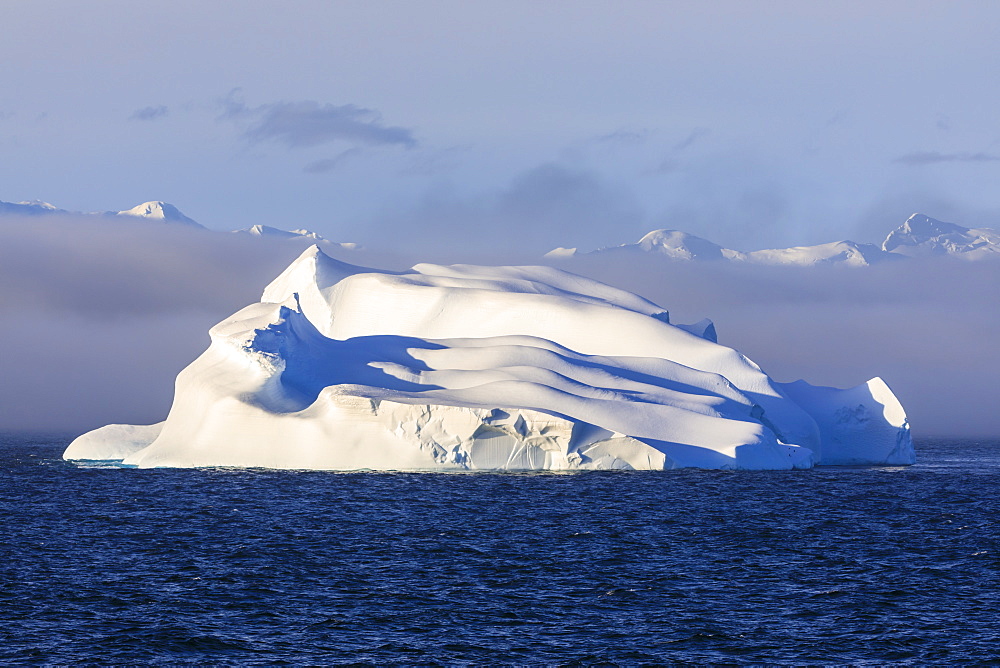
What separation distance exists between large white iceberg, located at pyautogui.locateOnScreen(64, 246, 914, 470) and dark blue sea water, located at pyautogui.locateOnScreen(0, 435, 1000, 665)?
177 inches

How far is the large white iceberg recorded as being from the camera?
149 ft

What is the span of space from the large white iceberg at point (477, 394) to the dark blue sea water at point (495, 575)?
4494 millimetres

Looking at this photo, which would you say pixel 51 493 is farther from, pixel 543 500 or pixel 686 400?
pixel 686 400

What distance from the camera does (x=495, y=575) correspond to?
23703 mm

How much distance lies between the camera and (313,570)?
24.2 metres

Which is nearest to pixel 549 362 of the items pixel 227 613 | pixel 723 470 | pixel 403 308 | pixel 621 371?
pixel 621 371

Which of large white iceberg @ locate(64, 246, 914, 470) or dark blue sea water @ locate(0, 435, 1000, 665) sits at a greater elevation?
large white iceberg @ locate(64, 246, 914, 470)

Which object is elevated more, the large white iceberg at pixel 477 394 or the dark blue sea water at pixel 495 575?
the large white iceberg at pixel 477 394

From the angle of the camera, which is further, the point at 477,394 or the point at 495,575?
the point at 477,394

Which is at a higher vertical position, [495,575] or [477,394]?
[477,394]

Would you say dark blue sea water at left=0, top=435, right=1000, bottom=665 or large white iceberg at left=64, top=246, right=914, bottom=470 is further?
large white iceberg at left=64, top=246, right=914, bottom=470

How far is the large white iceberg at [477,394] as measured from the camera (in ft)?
149

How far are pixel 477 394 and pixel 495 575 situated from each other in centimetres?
2360

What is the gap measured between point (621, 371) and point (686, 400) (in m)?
4.62
